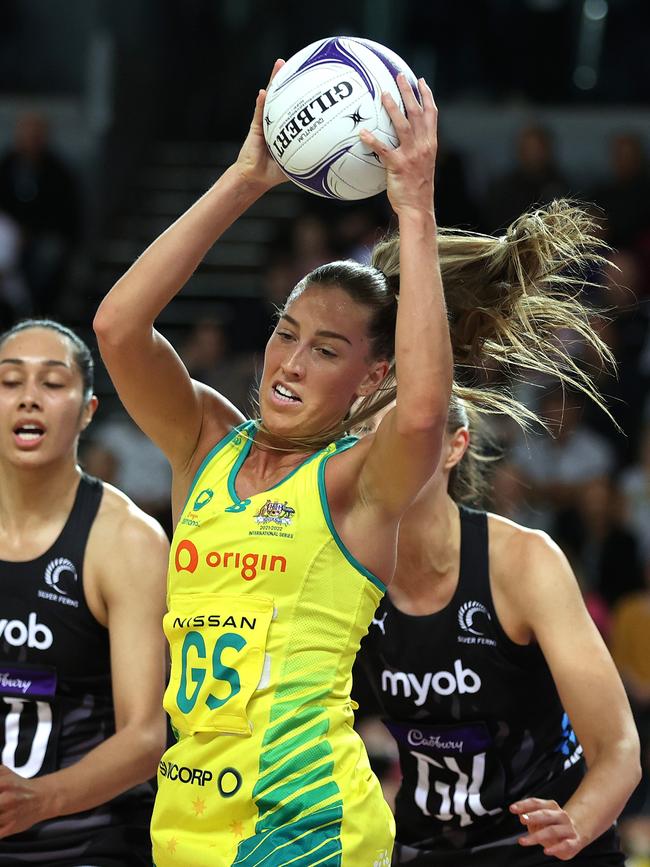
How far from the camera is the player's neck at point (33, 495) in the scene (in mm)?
3668

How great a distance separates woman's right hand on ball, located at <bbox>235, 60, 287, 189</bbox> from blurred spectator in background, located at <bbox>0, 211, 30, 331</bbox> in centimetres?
610

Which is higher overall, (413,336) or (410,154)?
(410,154)

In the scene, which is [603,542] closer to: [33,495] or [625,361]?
[625,361]

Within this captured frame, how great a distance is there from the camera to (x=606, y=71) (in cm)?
1073

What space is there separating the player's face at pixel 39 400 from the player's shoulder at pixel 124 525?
0.18m

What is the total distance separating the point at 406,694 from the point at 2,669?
1025 millimetres

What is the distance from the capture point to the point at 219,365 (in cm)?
841

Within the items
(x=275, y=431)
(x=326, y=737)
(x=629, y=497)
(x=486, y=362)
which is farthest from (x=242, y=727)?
(x=629, y=497)

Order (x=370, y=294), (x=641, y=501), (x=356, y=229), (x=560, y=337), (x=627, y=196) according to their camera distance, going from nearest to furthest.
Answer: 1. (x=370, y=294)
2. (x=560, y=337)
3. (x=641, y=501)
4. (x=356, y=229)
5. (x=627, y=196)

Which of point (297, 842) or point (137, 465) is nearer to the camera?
point (297, 842)

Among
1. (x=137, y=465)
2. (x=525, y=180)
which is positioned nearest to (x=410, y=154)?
(x=137, y=465)

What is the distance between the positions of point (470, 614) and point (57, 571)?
1.07 m

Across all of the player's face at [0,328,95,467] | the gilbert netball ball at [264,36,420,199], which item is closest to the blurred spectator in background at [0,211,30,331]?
the player's face at [0,328,95,467]

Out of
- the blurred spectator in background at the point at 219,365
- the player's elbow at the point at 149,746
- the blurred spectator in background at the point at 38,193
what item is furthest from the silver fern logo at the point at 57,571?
the blurred spectator in background at the point at 38,193
